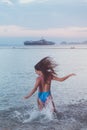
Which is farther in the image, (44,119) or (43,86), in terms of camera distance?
Result: (43,86)

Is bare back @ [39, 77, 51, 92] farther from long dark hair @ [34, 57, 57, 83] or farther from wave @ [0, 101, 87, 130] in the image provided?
wave @ [0, 101, 87, 130]

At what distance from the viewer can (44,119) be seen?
12.9 metres

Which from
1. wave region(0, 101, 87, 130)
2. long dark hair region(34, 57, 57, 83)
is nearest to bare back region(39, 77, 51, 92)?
long dark hair region(34, 57, 57, 83)

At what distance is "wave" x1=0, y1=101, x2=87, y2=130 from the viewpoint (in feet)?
39.6

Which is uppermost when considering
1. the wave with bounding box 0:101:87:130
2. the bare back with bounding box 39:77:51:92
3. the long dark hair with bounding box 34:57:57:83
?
the long dark hair with bounding box 34:57:57:83

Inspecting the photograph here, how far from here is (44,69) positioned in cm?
1284

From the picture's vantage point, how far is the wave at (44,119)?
1207 centimetres

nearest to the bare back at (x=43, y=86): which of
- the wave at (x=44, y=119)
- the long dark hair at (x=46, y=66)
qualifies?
the long dark hair at (x=46, y=66)

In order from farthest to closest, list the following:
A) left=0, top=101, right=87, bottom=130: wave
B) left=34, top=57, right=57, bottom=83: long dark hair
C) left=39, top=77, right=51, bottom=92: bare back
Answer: left=39, top=77, right=51, bottom=92: bare back < left=34, top=57, right=57, bottom=83: long dark hair < left=0, top=101, right=87, bottom=130: wave

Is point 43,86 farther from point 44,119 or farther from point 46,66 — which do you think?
point 44,119

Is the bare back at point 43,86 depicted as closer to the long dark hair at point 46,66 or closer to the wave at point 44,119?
the long dark hair at point 46,66

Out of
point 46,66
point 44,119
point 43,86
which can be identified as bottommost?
point 44,119

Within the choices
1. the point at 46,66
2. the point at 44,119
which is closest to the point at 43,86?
the point at 46,66

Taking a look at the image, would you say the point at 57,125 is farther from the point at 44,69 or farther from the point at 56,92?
the point at 56,92
